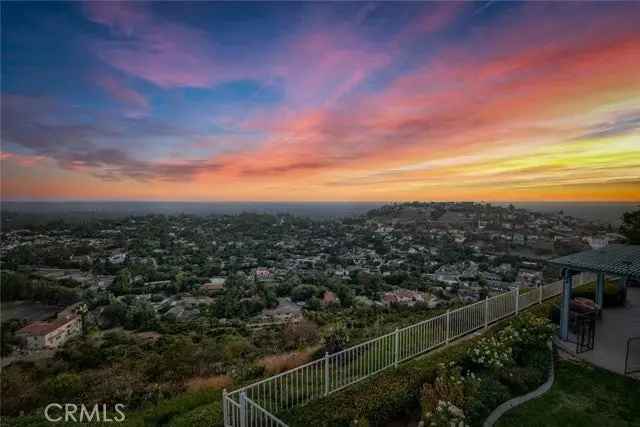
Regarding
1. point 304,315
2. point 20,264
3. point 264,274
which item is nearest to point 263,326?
point 304,315

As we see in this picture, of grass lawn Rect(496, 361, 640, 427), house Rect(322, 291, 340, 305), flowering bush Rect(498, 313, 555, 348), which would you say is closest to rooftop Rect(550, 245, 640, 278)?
flowering bush Rect(498, 313, 555, 348)

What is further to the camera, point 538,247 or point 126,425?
point 538,247

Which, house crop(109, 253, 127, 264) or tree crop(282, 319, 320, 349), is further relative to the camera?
house crop(109, 253, 127, 264)

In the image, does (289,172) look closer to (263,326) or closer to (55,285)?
(263,326)

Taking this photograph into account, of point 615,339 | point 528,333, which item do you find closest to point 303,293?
point 615,339

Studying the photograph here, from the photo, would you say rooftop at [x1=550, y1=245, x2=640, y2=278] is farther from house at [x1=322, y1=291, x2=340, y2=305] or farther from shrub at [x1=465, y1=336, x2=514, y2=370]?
house at [x1=322, y1=291, x2=340, y2=305]
